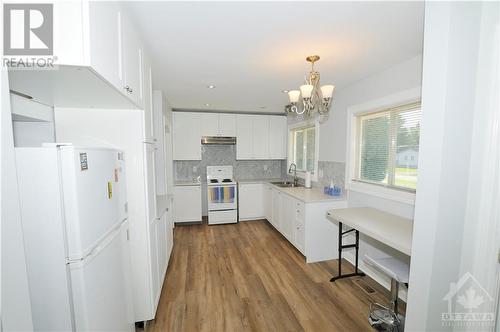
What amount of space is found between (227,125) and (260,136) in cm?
75

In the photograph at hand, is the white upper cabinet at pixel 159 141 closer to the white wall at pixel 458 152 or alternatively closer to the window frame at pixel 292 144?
the window frame at pixel 292 144

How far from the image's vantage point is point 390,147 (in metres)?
2.36

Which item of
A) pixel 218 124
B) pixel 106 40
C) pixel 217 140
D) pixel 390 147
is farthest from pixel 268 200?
pixel 106 40

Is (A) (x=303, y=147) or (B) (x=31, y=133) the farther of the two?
(A) (x=303, y=147)

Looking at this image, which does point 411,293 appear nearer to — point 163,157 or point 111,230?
point 111,230

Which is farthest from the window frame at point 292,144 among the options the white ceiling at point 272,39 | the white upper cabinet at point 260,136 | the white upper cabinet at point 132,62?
the white upper cabinet at point 132,62

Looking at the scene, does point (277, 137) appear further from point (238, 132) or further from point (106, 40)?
A: point (106, 40)

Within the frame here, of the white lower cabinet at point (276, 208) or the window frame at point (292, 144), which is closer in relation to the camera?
the window frame at point (292, 144)

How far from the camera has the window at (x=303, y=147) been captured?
3.91 m

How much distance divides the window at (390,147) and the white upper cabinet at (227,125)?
2457 mm

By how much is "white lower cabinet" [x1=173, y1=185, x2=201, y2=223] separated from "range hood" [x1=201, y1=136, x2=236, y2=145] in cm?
91

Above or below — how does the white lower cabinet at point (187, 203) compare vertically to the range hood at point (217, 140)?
below

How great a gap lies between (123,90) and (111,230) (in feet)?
2.74
